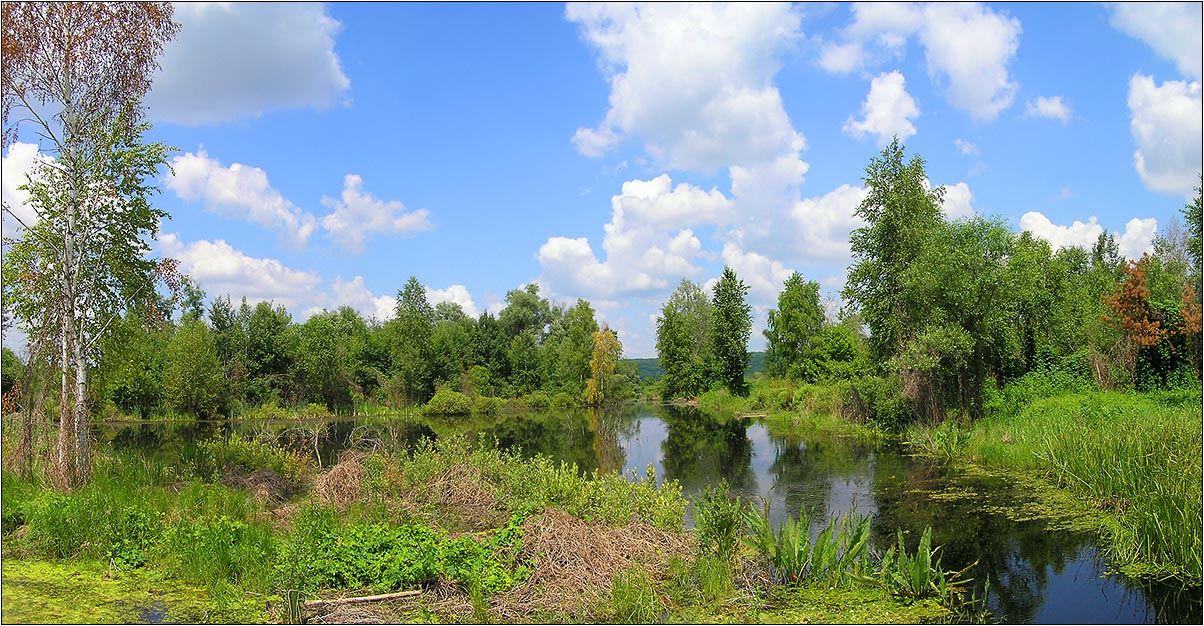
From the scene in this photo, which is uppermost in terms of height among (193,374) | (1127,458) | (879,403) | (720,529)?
(193,374)

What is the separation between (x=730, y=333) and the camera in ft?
187

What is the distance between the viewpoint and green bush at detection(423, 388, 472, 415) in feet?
172

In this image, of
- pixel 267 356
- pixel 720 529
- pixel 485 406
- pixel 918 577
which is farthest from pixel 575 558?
pixel 267 356

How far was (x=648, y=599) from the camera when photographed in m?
7.71

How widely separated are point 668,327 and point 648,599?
58.7 meters

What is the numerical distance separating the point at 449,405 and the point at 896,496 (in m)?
40.7

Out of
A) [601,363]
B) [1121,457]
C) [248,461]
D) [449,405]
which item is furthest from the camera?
[601,363]

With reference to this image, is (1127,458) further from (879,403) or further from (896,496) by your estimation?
(879,403)

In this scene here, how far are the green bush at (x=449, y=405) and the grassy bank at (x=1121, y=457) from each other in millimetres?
34706

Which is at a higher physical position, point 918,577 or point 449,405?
point 449,405

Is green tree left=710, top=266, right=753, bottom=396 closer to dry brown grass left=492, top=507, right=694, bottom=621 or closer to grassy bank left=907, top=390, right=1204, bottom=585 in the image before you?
grassy bank left=907, top=390, right=1204, bottom=585

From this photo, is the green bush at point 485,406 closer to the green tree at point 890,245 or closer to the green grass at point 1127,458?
the green tree at point 890,245

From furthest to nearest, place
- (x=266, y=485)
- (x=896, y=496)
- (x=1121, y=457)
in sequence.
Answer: (x=896, y=496) < (x=266, y=485) < (x=1121, y=457)

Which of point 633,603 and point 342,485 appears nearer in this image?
point 633,603
